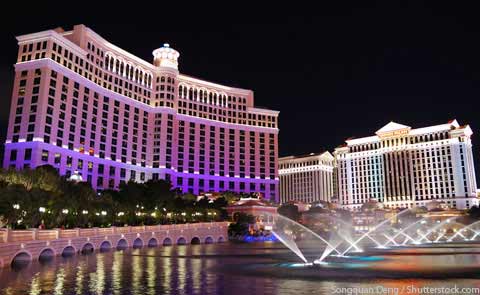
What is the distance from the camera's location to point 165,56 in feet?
498

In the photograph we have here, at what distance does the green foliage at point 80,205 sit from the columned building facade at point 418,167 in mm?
98937

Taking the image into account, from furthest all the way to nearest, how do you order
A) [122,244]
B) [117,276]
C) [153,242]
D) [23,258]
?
[153,242] < [122,244] < [23,258] < [117,276]

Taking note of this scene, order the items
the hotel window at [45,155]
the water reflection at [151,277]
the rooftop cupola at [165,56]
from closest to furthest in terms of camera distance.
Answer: the water reflection at [151,277]
the hotel window at [45,155]
the rooftop cupola at [165,56]

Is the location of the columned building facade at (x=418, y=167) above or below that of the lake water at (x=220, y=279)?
above

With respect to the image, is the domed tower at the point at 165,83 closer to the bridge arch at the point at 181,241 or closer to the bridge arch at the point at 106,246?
the bridge arch at the point at 181,241

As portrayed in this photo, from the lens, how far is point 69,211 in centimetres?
5150

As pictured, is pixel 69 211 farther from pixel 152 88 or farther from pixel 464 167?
pixel 464 167

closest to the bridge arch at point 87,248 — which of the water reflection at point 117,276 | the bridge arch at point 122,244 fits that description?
the bridge arch at point 122,244

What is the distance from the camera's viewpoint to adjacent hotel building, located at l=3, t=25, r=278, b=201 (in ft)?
346

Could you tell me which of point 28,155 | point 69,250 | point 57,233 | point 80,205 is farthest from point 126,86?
point 57,233

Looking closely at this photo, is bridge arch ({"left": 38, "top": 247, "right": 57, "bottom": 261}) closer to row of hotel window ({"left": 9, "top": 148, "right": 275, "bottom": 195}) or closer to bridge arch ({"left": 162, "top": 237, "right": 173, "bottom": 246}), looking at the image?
bridge arch ({"left": 162, "top": 237, "right": 173, "bottom": 246})

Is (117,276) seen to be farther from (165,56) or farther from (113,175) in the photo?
(165,56)

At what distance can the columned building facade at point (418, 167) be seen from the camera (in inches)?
6599

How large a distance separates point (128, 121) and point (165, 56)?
32.6 m
